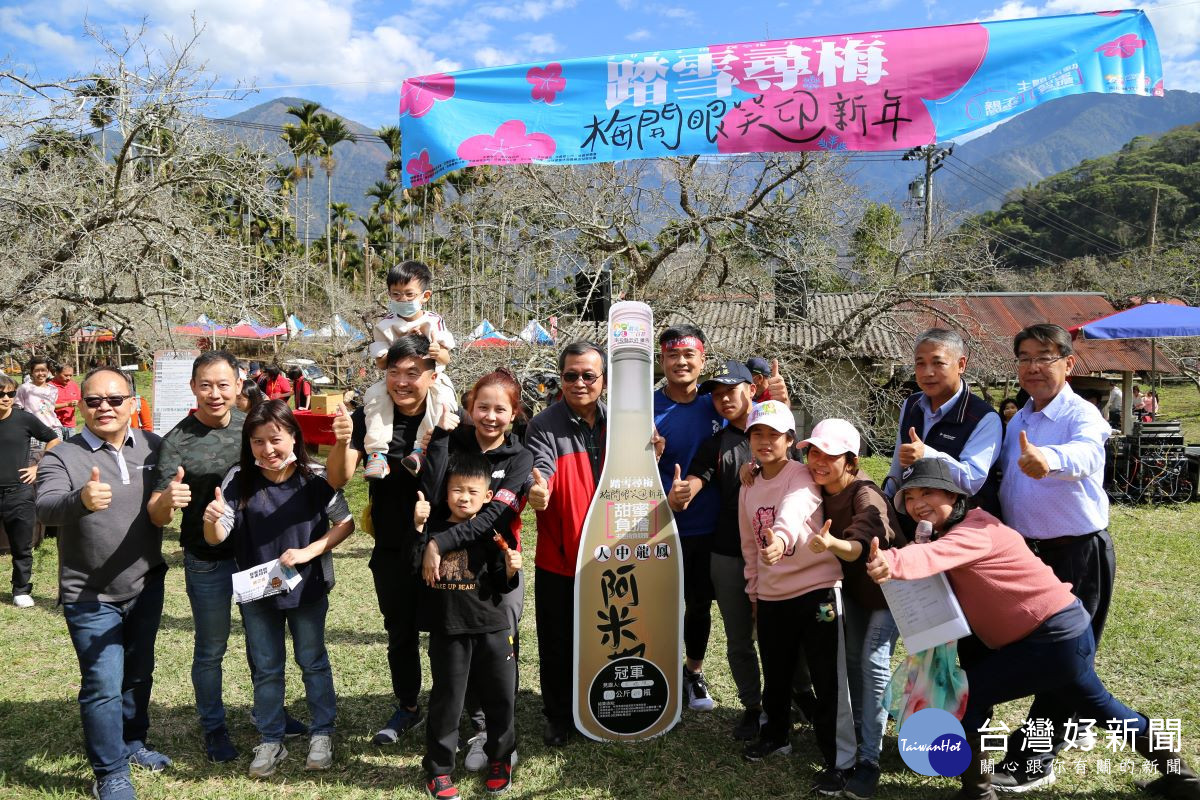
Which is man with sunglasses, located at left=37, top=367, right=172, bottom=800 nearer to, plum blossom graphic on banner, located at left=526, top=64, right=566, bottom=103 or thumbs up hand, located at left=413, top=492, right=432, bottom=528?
thumbs up hand, located at left=413, top=492, right=432, bottom=528

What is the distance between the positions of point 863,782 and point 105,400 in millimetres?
3322

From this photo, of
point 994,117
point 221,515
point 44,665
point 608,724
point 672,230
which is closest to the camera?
point 221,515

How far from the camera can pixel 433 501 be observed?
308 centimetres

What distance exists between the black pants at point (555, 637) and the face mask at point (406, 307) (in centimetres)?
137

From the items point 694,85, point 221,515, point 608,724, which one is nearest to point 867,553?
point 608,724

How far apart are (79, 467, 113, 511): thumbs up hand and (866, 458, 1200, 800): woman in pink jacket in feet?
9.00

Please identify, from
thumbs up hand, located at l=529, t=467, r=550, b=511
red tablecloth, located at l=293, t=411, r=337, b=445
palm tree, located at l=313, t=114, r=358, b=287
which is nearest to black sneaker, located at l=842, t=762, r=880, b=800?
thumbs up hand, located at l=529, t=467, r=550, b=511

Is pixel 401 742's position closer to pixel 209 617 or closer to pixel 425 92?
pixel 209 617

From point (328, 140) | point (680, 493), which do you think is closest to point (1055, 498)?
point (680, 493)

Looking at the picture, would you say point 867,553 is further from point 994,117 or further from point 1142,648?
point 1142,648

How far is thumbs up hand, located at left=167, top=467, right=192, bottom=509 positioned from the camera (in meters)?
2.81

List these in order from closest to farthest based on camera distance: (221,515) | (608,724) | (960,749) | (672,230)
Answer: (960,749) < (221,515) < (608,724) < (672,230)

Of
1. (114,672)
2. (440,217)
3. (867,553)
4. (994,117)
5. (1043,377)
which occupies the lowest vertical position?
(114,672)

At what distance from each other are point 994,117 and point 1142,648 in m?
3.48
